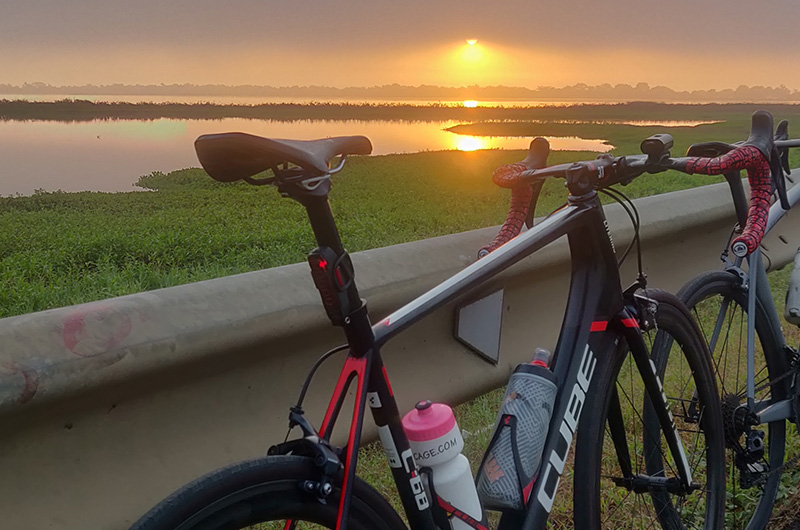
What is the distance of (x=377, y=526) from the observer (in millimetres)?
1366

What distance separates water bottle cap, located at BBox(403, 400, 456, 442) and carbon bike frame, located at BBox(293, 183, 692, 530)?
0.21ft

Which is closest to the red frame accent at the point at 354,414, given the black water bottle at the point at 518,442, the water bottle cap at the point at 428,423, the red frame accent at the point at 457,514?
the water bottle cap at the point at 428,423

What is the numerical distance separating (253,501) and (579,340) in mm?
→ 1060

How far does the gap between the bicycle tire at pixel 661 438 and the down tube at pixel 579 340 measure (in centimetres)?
6

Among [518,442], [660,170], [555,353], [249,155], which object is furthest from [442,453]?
[660,170]

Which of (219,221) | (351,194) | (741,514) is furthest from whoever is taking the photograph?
(351,194)

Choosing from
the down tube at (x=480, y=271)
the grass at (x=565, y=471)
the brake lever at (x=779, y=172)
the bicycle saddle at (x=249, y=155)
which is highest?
the bicycle saddle at (x=249, y=155)

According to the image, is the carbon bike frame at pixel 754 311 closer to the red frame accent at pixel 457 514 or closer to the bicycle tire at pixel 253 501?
the red frame accent at pixel 457 514

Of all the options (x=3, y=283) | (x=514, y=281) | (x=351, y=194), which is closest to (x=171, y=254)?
(x=3, y=283)

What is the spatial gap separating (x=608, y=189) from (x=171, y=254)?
3467 mm

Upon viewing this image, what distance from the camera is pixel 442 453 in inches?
60.8

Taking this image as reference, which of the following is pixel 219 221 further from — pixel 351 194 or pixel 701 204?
pixel 701 204

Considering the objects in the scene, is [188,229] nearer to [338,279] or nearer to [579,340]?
[579,340]

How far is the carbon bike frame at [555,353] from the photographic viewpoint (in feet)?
4.38
